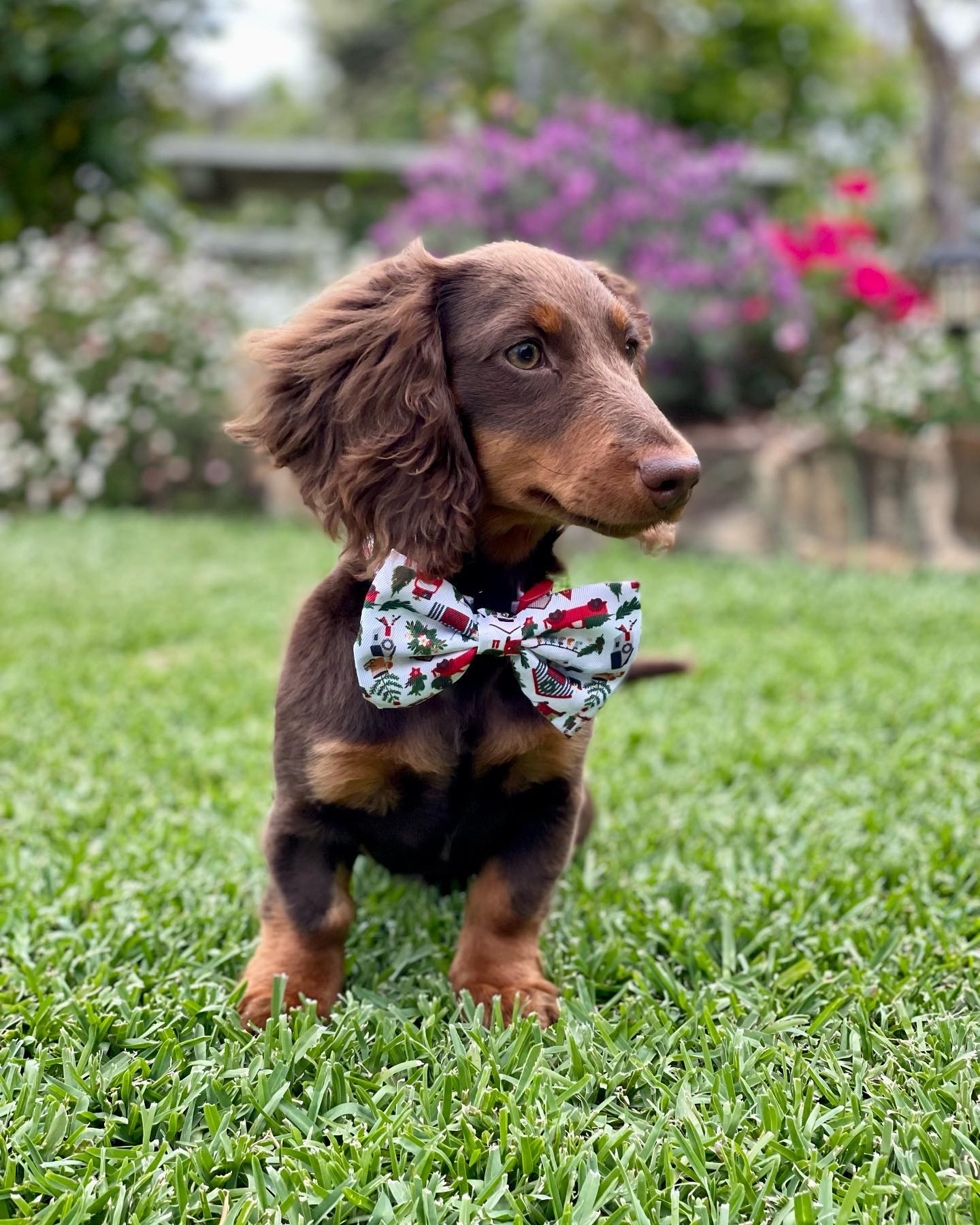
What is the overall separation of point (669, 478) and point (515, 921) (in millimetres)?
876

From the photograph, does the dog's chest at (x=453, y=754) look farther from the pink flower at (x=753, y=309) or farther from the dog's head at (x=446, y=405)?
the pink flower at (x=753, y=309)

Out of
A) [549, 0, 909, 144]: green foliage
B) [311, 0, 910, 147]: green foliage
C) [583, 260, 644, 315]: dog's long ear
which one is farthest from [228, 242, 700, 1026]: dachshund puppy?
[549, 0, 909, 144]: green foliage

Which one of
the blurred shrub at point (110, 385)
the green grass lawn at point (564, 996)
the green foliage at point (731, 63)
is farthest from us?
the green foliage at point (731, 63)

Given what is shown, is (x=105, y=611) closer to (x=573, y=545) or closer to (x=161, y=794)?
(x=161, y=794)

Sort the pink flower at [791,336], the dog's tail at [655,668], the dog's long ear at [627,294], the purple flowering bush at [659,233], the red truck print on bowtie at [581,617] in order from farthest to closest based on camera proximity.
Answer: the purple flowering bush at [659,233], the pink flower at [791,336], the dog's tail at [655,668], the dog's long ear at [627,294], the red truck print on bowtie at [581,617]

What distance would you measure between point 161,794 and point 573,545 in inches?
168

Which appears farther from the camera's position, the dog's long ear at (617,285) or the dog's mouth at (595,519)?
the dog's long ear at (617,285)

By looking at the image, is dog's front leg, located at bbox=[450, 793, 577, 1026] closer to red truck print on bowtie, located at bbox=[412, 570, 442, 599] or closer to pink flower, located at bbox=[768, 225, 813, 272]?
red truck print on bowtie, located at bbox=[412, 570, 442, 599]

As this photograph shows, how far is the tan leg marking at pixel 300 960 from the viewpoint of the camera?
1.99 metres

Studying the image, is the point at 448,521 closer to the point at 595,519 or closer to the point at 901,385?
the point at 595,519

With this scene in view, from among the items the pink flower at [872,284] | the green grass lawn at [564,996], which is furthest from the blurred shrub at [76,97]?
the green grass lawn at [564,996]

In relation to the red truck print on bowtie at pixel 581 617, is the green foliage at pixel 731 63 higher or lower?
higher

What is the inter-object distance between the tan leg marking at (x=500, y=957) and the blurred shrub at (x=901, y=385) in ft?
18.1

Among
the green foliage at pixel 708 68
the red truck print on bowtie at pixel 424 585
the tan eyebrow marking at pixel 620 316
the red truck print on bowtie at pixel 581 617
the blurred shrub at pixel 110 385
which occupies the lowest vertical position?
the blurred shrub at pixel 110 385
